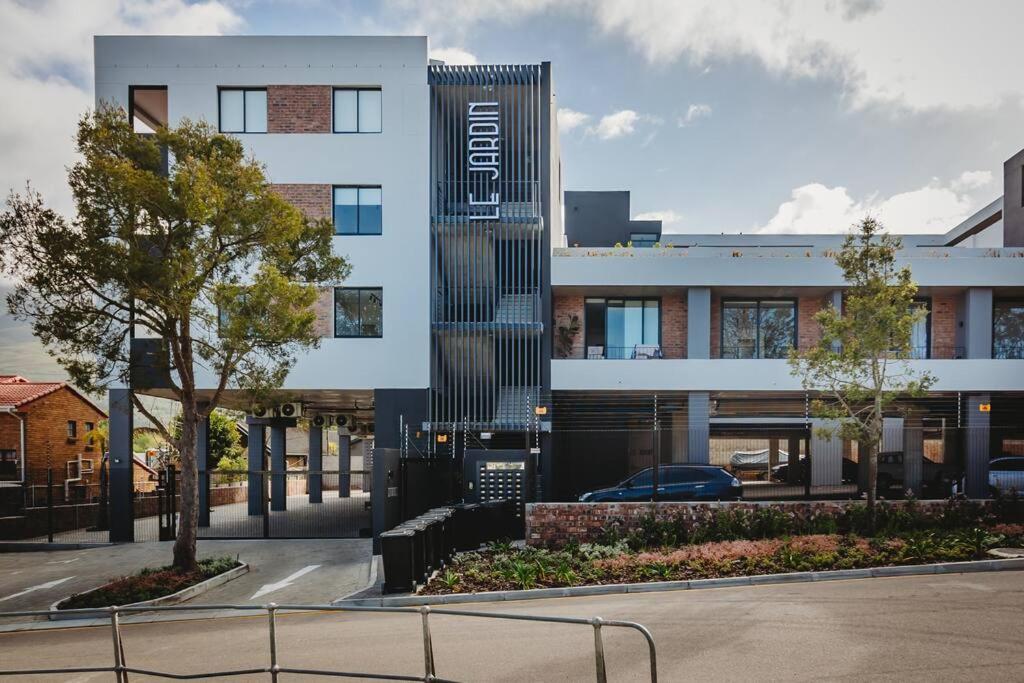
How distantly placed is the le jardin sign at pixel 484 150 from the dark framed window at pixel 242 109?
217 inches

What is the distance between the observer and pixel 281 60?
60.8 ft

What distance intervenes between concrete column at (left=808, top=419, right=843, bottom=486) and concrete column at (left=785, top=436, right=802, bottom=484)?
15.0 inches

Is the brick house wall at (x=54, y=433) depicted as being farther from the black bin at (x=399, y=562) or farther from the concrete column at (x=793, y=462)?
the concrete column at (x=793, y=462)

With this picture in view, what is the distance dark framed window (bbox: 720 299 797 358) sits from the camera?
21969mm

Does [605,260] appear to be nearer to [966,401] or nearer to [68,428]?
[966,401]

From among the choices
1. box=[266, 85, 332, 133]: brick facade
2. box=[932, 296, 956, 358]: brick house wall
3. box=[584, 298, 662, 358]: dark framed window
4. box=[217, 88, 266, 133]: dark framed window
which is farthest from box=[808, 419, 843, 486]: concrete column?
box=[217, 88, 266, 133]: dark framed window

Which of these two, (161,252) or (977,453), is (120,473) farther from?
(977,453)

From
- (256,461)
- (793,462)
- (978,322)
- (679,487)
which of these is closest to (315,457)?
(256,461)

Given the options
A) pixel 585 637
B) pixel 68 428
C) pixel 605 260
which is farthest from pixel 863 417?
pixel 68 428

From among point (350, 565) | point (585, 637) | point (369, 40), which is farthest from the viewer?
point (369, 40)

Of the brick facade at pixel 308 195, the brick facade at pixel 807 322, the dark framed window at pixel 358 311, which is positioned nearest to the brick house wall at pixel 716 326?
the brick facade at pixel 807 322

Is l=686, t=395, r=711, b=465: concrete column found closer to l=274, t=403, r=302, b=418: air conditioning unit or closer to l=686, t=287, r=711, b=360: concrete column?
l=686, t=287, r=711, b=360: concrete column

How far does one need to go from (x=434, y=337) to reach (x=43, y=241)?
9.36 m

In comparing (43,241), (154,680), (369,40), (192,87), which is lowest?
(154,680)
